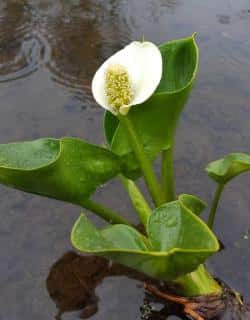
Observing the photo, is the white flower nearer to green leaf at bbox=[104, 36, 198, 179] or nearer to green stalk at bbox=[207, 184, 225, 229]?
green leaf at bbox=[104, 36, 198, 179]

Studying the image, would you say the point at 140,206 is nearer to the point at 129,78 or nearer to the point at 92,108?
the point at 129,78

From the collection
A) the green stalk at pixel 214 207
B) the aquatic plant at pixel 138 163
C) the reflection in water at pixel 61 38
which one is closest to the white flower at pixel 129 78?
the aquatic plant at pixel 138 163

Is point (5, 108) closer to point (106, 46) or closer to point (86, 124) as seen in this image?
point (86, 124)

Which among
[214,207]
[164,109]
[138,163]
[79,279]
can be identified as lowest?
[79,279]

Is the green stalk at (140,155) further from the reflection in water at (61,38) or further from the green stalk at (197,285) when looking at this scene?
the reflection in water at (61,38)

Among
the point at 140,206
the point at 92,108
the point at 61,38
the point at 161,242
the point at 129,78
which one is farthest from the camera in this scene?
the point at 61,38

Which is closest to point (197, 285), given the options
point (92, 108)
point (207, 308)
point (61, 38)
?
point (207, 308)
